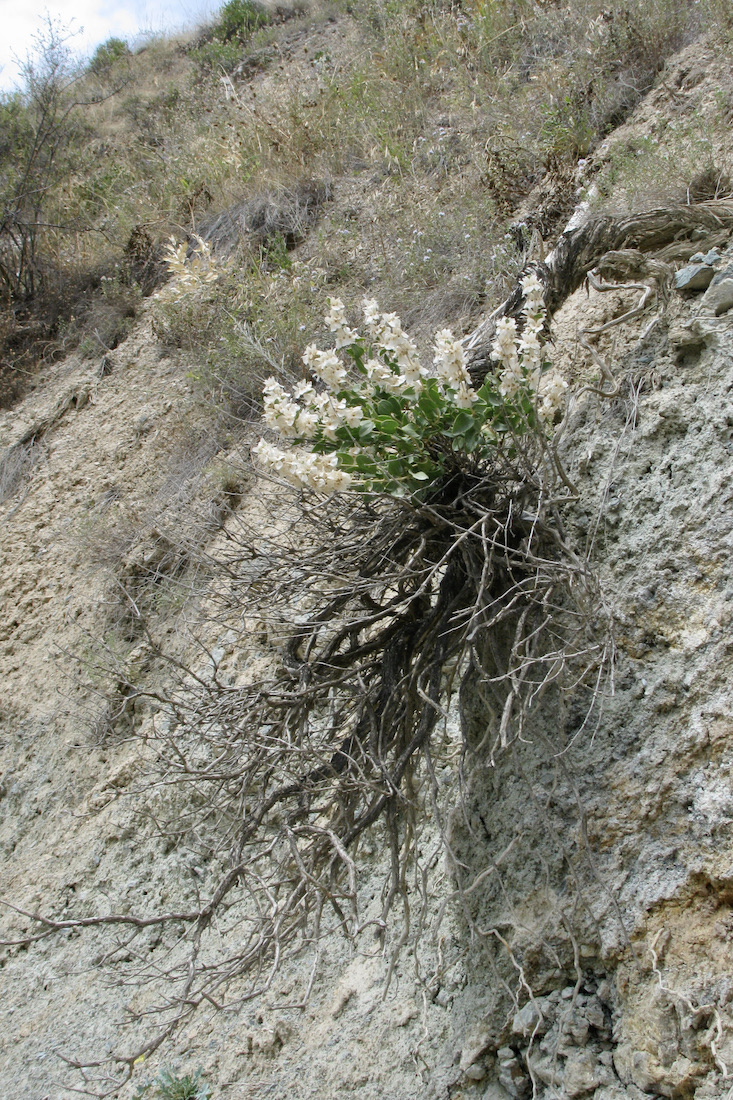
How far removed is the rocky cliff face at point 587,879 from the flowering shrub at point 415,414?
0.36 meters

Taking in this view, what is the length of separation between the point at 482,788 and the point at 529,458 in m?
1.05

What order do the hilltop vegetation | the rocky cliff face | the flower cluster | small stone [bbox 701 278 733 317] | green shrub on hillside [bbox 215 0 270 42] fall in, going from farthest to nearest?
green shrub on hillside [bbox 215 0 270 42], the hilltop vegetation, small stone [bbox 701 278 733 317], the flower cluster, the rocky cliff face

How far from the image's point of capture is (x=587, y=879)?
2102 millimetres

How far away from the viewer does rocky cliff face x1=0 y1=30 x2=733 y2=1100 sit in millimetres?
1906

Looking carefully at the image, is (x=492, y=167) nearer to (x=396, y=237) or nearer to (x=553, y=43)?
(x=396, y=237)

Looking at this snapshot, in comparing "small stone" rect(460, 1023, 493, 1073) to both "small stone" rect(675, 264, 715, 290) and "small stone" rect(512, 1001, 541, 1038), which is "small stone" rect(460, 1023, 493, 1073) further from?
"small stone" rect(675, 264, 715, 290)

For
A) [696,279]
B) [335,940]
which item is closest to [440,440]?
[696,279]

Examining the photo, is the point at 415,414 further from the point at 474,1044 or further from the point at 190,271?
the point at 190,271

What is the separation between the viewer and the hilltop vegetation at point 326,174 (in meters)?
4.54

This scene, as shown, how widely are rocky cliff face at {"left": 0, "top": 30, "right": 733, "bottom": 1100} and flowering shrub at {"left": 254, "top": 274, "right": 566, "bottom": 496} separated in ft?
1.17

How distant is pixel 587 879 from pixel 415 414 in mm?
1334

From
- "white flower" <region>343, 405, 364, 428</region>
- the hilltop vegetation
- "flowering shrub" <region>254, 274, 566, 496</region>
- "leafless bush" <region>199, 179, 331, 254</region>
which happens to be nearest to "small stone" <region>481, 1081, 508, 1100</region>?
"flowering shrub" <region>254, 274, 566, 496</region>

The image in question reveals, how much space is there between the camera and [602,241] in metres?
3.03

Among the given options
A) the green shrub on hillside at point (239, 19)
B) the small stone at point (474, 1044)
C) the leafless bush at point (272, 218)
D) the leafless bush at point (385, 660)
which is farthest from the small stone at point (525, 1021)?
the green shrub on hillside at point (239, 19)
